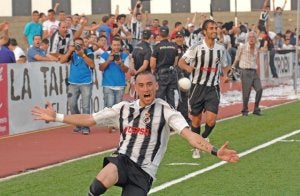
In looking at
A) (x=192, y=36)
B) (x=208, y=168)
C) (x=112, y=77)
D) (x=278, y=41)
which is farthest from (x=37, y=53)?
(x=278, y=41)

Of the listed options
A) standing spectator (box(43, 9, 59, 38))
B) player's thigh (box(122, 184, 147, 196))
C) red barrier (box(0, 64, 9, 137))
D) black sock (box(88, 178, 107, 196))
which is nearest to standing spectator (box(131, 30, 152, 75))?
red barrier (box(0, 64, 9, 137))

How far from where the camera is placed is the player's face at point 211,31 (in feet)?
47.7

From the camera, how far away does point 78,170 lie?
13688 millimetres

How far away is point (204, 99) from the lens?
1512 centimetres

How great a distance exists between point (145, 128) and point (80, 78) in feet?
35.5

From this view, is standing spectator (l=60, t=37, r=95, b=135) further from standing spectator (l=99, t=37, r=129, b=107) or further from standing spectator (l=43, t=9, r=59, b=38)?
standing spectator (l=43, t=9, r=59, b=38)

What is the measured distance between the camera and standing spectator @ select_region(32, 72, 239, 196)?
8641 millimetres

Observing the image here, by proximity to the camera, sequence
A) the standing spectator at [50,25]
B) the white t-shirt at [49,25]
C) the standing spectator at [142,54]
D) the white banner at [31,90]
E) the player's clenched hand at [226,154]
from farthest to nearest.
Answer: the white t-shirt at [49,25], the standing spectator at [50,25], the standing spectator at [142,54], the white banner at [31,90], the player's clenched hand at [226,154]

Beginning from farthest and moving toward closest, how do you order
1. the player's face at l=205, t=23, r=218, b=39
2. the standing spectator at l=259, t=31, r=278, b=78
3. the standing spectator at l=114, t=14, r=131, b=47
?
the standing spectator at l=259, t=31, r=278, b=78
the standing spectator at l=114, t=14, r=131, b=47
the player's face at l=205, t=23, r=218, b=39

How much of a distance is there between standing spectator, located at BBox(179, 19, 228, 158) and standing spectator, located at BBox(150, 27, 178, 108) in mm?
4248

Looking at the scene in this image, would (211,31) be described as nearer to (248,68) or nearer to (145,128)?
(145,128)

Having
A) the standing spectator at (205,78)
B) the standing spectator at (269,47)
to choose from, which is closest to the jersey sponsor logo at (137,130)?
the standing spectator at (205,78)

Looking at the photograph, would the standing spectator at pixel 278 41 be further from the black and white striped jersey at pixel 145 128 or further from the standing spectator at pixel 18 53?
the black and white striped jersey at pixel 145 128

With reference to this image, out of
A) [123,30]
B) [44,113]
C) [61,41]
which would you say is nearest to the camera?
[44,113]
